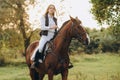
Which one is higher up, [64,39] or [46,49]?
[64,39]

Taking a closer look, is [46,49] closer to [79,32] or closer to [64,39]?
[64,39]

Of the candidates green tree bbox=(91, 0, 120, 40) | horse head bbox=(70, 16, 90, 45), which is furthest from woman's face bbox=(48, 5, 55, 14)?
green tree bbox=(91, 0, 120, 40)

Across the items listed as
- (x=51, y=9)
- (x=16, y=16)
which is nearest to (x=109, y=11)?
(x=51, y=9)

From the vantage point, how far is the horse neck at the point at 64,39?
12031 mm

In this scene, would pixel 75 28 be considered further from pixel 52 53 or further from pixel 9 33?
pixel 9 33

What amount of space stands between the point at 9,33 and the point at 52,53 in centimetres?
2588

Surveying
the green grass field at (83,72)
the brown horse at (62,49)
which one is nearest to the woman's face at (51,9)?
the brown horse at (62,49)

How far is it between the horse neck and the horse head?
0.23 meters

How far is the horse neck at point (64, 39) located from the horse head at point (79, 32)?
9.0 inches

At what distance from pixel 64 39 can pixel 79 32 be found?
66 cm

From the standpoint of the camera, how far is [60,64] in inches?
470

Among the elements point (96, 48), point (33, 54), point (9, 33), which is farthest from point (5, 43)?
point (33, 54)

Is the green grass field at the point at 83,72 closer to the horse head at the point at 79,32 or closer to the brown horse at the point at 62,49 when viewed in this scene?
the brown horse at the point at 62,49

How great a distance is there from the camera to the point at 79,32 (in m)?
11.6
